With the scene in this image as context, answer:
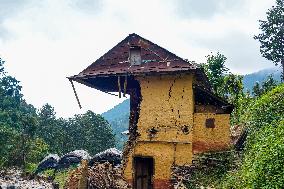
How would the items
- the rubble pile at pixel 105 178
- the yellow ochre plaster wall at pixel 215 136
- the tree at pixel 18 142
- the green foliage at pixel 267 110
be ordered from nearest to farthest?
the green foliage at pixel 267 110 < the yellow ochre plaster wall at pixel 215 136 < the rubble pile at pixel 105 178 < the tree at pixel 18 142

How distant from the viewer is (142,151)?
667 inches

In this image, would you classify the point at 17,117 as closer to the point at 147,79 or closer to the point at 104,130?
the point at 104,130

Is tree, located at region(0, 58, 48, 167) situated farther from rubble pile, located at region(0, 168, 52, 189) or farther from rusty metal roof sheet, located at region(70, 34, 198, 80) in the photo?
rusty metal roof sheet, located at region(70, 34, 198, 80)

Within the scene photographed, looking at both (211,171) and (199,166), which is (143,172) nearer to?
A: (199,166)

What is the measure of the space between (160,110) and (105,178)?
Result: 3.91 metres

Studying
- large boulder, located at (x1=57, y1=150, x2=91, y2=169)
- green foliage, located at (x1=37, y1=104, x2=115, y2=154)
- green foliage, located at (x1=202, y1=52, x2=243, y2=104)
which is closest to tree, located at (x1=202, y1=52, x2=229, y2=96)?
green foliage, located at (x1=202, y1=52, x2=243, y2=104)

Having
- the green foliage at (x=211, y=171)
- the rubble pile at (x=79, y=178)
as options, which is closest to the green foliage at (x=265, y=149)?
the green foliage at (x=211, y=171)

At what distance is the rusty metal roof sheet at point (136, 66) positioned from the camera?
16.6 metres

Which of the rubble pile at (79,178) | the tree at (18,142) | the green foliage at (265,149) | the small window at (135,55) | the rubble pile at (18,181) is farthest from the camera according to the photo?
the tree at (18,142)

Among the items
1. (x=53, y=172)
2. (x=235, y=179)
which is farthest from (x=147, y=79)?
(x=53, y=172)

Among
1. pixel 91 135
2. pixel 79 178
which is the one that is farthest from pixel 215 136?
pixel 91 135

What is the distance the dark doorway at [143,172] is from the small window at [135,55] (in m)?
4.49

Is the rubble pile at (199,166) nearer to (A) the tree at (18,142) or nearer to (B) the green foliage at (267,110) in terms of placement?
(B) the green foliage at (267,110)

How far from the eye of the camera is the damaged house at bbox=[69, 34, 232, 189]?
16.0 metres
